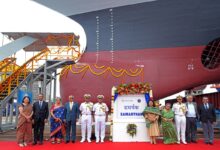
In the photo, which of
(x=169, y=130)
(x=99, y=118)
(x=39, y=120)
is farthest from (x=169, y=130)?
(x=39, y=120)

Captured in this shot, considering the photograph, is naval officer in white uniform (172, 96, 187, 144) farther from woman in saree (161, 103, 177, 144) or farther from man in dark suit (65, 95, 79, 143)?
man in dark suit (65, 95, 79, 143)

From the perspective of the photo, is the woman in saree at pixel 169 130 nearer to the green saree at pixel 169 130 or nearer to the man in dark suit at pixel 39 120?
the green saree at pixel 169 130

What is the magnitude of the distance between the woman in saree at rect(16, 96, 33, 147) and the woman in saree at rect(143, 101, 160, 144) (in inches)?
122

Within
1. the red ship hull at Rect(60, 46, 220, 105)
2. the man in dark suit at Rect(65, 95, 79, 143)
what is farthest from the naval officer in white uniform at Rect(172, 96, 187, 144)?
the man in dark suit at Rect(65, 95, 79, 143)

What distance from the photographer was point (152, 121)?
6.52m

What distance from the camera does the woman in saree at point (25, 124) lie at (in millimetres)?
6453

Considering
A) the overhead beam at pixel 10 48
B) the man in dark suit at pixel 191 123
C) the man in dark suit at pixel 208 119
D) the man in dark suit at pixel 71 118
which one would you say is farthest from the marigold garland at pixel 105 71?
the overhead beam at pixel 10 48

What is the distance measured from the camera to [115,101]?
708 cm

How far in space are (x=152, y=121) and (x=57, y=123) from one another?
8.34 ft

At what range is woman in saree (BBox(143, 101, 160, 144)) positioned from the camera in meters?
6.49

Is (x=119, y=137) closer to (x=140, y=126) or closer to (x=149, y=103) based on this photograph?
(x=140, y=126)

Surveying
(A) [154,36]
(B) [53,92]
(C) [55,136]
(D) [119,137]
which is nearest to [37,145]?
(C) [55,136]

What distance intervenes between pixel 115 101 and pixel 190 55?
3.47m

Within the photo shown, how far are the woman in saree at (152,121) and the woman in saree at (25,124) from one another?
309 centimetres
